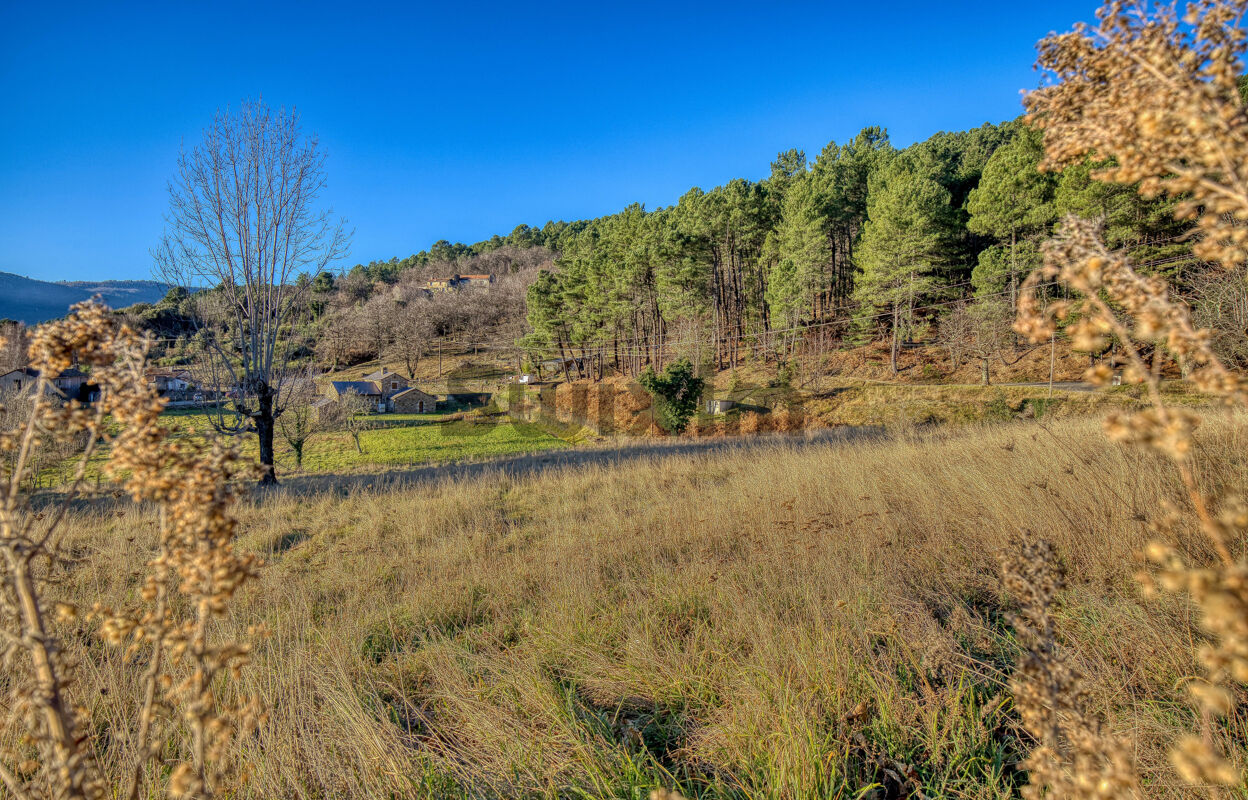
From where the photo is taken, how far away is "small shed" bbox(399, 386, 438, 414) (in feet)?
169

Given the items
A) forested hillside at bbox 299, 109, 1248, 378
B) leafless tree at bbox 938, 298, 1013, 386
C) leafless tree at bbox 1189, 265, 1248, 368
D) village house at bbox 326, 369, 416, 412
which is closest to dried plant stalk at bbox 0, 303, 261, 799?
leafless tree at bbox 1189, 265, 1248, 368

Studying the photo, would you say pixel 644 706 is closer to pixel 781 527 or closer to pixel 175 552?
pixel 175 552

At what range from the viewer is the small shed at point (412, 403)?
169 ft

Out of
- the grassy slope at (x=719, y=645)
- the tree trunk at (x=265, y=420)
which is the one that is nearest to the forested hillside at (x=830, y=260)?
the tree trunk at (x=265, y=420)

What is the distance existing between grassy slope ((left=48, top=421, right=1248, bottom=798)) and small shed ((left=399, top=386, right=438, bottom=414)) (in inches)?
1890

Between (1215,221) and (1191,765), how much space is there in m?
0.97

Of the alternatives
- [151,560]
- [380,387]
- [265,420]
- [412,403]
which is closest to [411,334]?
[380,387]

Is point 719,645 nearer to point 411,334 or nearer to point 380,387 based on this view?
point 380,387

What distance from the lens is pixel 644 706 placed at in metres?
2.75

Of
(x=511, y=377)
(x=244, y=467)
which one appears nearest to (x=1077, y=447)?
(x=244, y=467)

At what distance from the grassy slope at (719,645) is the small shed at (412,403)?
1890 inches

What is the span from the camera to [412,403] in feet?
170

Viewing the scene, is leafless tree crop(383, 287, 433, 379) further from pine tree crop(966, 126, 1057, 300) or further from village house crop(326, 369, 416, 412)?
pine tree crop(966, 126, 1057, 300)

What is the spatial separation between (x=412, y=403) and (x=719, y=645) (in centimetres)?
5296
